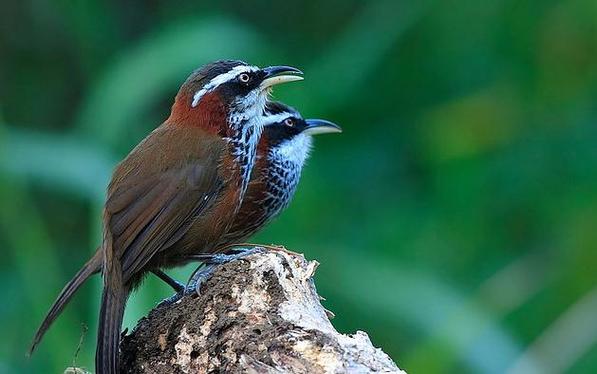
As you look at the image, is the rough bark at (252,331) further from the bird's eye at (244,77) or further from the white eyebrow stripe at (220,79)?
the bird's eye at (244,77)

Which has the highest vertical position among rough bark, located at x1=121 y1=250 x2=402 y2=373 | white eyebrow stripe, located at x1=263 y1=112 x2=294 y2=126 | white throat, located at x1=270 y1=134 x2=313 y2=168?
white eyebrow stripe, located at x1=263 y1=112 x2=294 y2=126

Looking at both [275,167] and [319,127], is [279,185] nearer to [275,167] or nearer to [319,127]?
[275,167]

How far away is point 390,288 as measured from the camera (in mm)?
6613

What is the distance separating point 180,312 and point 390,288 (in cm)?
268

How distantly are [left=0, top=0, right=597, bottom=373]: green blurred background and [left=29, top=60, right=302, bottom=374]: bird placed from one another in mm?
1389

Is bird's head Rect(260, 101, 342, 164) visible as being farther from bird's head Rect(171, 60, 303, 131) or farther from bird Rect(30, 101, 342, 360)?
bird's head Rect(171, 60, 303, 131)

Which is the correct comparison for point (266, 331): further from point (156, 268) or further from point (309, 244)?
point (309, 244)

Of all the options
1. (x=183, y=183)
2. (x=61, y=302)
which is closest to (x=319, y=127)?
(x=183, y=183)

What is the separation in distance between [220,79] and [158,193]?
0.65 metres

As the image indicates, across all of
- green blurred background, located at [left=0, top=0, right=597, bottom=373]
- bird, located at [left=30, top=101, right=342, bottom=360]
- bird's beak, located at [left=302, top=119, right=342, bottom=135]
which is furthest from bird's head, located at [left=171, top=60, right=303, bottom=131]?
green blurred background, located at [left=0, top=0, right=597, bottom=373]

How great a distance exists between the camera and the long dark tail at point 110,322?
4.05 meters

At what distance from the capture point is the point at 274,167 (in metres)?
5.66

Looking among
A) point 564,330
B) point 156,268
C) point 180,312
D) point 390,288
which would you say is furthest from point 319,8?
point 180,312

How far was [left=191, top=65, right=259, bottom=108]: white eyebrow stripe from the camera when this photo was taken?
4.97 meters
